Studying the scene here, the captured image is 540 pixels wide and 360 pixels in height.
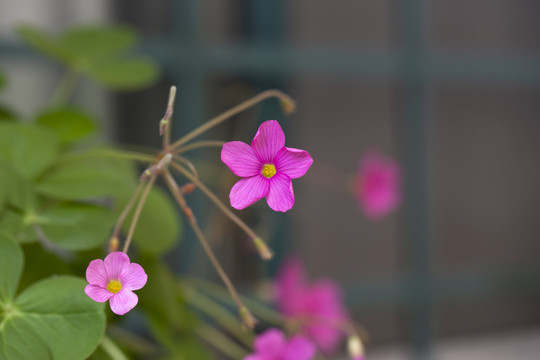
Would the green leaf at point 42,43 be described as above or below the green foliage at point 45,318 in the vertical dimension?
above

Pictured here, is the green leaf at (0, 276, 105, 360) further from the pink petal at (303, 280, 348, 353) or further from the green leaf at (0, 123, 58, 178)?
the pink petal at (303, 280, 348, 353)

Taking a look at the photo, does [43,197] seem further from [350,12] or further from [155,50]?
[350,12]

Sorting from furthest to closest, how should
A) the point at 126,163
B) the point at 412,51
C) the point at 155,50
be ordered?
the point at 412,51, the point at 155,50, the point at 126,163

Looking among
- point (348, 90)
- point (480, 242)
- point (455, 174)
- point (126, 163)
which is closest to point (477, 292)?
point (480, 242)

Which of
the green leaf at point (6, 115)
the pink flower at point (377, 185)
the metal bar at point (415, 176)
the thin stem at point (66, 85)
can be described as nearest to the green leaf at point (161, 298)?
the green leaf at point (6, 115)

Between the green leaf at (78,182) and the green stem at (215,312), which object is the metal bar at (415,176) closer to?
the green stem at (215,312)

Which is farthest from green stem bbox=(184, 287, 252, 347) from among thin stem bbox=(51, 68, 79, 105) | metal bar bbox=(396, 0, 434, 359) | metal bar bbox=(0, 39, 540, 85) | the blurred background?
metal bar bbox=(396, 0, 434, 359)
